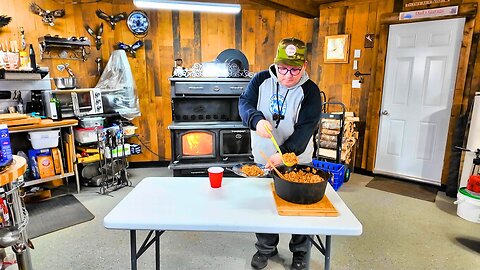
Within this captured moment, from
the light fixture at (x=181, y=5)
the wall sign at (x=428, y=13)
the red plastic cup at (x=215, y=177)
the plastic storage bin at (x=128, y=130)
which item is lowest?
the plastic storage bin at (x=128, y=130)

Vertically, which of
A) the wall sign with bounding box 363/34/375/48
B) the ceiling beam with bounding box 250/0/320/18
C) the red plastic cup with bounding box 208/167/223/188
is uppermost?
the ceiling beam with bounding box 250/0/320/18

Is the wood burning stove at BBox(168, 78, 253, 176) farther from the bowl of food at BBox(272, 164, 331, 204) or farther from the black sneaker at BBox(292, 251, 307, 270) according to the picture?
the bowl of food at BBox(272, 164, 331, 204)

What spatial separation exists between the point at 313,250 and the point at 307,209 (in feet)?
4.31

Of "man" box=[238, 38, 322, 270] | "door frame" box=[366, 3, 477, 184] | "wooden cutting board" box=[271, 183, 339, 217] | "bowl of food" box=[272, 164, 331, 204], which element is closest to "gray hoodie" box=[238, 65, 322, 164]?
"man" box=[238, 38, 322, 270]

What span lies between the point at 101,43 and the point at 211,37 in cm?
154

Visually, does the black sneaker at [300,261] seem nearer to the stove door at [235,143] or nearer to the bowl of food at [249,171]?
the bowl of food at [249,171]

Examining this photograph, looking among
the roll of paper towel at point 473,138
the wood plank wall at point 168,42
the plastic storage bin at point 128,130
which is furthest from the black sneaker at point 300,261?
the wood plank wall at point 168,42

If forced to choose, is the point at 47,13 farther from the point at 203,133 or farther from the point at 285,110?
the point at 285,110

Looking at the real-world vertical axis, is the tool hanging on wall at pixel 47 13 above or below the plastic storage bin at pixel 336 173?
above

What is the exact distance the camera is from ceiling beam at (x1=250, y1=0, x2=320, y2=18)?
→ 378cm

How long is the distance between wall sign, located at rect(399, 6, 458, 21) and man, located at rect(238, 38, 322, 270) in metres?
2.68

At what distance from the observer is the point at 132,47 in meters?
4.08

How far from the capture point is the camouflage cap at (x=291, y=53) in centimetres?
161

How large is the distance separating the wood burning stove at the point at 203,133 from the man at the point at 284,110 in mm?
1825
